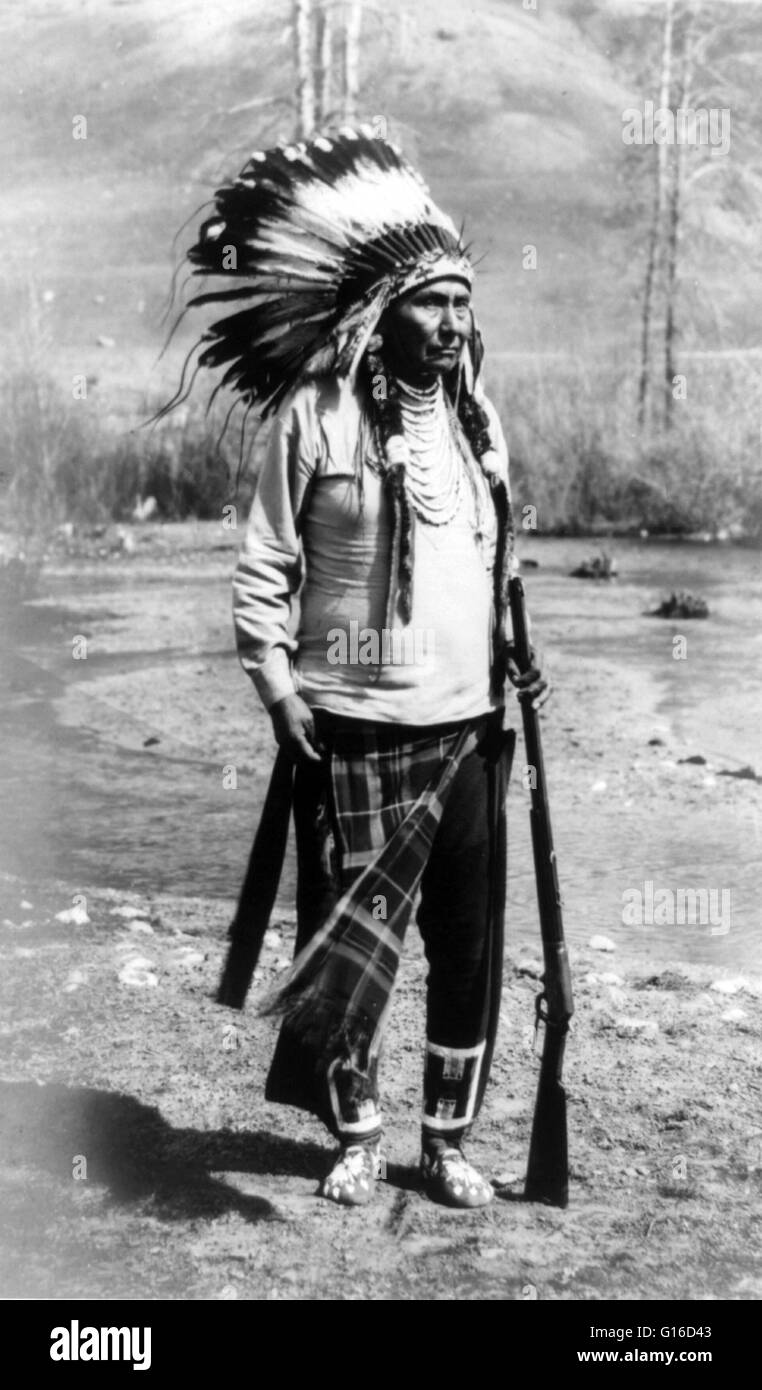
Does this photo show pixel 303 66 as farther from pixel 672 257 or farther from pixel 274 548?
pixel 672 257

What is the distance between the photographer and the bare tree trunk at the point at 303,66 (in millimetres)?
5453

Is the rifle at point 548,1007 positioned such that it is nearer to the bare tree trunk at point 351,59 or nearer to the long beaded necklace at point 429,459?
the long beaded necklace at point 429,459

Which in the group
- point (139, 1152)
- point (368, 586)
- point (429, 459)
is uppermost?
point (429, 459)

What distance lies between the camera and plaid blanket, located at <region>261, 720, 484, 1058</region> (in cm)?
338

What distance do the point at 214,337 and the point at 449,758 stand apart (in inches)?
38.2

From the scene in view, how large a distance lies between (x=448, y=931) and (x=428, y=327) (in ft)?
3.88

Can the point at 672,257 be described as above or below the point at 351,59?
below

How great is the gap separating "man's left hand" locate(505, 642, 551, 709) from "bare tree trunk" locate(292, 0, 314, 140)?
2.37m

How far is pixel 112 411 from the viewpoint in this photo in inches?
298

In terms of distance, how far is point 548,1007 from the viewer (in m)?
3.55

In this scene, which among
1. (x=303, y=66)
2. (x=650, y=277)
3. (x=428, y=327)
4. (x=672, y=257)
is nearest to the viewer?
(x=428, y=327)

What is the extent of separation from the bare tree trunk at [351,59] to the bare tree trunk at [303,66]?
0.12 metres

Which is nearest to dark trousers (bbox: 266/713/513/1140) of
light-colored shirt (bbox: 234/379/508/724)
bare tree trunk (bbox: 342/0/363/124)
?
light-colored shirt (bbox: 234/379/508/724)

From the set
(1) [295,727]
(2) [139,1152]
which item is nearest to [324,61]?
(1) [295,727]
